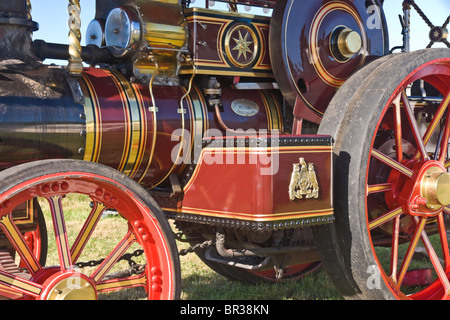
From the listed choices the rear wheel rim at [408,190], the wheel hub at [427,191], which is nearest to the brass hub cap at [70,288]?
the rear wheel rim at [408,190]

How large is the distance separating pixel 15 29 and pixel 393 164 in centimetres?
182

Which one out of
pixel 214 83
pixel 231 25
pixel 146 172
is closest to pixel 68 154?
pixel 146 172

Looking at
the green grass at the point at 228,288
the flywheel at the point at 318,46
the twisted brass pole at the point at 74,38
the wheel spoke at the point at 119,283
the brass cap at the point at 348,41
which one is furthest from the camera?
the green grass at the point at 228,288

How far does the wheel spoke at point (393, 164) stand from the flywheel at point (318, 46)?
41cm

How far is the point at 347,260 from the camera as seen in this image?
2699 mm

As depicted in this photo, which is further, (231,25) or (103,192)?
(231,25)

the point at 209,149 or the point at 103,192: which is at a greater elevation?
the point at 209,149

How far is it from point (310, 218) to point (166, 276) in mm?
677

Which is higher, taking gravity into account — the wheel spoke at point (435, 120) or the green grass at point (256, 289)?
the wheel spoke at point (435, 120)

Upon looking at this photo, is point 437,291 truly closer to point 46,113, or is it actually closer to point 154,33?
point 154,33

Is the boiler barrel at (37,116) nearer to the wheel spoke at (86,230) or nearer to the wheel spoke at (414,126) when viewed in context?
the wheel spoke at (86,230)

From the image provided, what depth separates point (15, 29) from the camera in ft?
8.28

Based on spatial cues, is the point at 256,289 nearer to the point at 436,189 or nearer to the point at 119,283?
the point at 436,189

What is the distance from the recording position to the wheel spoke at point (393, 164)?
2792mm
